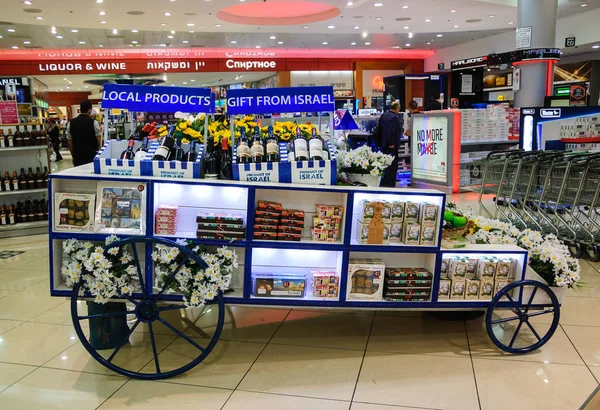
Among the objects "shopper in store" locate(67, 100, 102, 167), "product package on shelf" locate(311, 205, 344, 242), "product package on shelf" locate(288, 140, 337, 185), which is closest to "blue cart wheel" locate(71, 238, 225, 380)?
"product package on shelf" locate(311, 205, 344, 242)

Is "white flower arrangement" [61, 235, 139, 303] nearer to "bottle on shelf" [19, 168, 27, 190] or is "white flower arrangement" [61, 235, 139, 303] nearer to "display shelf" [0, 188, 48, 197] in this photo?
"display shelf" [0, 188, 48, 197]

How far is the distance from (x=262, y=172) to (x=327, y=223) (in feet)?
1.72

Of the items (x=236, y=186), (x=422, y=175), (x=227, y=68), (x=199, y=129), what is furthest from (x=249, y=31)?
(x=236, y=186)

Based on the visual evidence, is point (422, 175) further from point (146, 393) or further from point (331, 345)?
point (146, 393)

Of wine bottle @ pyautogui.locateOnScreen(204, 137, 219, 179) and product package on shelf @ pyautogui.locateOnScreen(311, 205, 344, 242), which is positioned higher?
wine bottle @ pyautogui.locateOnScreen(204, 137, 219, 179)

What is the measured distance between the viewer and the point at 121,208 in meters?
3.21

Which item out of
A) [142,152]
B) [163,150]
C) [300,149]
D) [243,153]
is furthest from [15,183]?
[300,149]

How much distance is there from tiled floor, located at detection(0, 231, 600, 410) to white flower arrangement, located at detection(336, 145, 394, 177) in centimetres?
116

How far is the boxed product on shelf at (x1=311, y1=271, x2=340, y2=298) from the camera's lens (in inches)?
129

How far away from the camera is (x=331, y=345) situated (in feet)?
11.7

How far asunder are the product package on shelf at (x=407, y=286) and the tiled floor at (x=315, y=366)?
39 centimetres

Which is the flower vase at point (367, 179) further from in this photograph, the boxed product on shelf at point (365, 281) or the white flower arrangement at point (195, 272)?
the white flower arrangement at point (195, 272)

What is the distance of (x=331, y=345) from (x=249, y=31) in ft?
44.0

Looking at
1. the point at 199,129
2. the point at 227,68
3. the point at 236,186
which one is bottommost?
the point at 236,186
